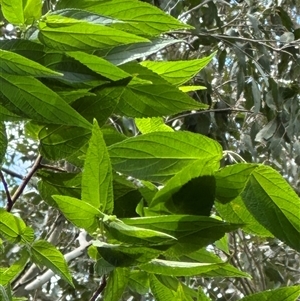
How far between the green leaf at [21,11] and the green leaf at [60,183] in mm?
74

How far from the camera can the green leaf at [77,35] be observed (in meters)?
0.23

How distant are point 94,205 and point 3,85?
6 cm

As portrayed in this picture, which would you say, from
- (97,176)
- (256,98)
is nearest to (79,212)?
(97,176)

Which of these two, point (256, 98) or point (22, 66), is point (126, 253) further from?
point (256, 98)

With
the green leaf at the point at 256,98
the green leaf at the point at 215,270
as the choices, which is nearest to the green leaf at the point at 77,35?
the green leaf at the point at 215,270

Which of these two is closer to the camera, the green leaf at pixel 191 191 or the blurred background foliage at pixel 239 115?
the green leaf at pixel 191 191

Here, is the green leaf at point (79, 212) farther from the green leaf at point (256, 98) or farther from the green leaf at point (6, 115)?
the green leaf at point (256, 98)

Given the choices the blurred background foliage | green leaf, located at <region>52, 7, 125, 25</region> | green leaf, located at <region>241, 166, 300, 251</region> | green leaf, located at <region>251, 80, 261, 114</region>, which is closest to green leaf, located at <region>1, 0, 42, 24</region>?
green leaf, located at <region>52, 7, 125, 25</region>

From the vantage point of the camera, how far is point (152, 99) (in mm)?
268

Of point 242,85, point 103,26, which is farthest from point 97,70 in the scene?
point 242,85

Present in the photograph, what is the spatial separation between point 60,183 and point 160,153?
0.07m

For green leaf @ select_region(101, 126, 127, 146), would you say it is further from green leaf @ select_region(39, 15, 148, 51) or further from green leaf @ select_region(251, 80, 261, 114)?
green leaf @ select_region(251, 80, 261, 114)

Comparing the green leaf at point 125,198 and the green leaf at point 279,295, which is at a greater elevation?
the green leaf at point 125,198

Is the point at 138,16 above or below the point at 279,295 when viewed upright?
above
